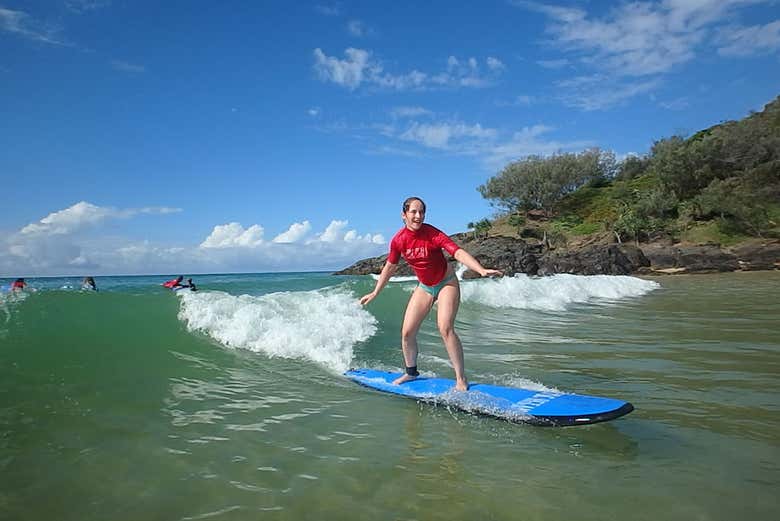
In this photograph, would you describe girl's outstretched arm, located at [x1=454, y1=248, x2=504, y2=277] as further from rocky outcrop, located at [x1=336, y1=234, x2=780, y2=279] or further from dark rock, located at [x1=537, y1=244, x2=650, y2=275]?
dark rock, located at [x1=537, y1=244, x2=650, y2=275]

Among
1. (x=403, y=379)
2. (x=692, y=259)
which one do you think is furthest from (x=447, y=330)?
(x=692, y=259)

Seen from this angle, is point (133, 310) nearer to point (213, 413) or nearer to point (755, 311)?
point (213, 413)

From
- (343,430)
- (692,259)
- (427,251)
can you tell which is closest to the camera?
(343,430)

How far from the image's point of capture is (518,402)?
169 inches

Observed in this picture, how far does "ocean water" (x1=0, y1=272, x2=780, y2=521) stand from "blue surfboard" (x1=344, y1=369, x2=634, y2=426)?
112 mm

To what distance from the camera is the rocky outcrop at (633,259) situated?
34.4 metres

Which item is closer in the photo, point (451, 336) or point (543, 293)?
point (451, 336)

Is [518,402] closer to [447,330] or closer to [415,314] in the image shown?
[447,330]

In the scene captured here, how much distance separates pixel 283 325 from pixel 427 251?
4.12m

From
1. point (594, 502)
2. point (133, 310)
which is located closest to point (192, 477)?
point (594, 502)

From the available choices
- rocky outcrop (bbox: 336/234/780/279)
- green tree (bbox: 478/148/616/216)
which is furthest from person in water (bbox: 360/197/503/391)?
green tree (bbox: 478/148/616/216)

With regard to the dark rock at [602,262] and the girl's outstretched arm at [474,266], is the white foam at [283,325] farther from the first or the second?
the dark rock at [602,262]

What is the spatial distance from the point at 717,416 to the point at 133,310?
32.4 feet

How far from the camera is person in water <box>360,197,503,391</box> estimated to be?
4848 mm
